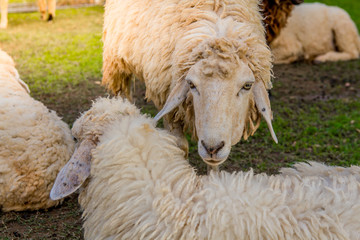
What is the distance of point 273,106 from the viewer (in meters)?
6.18

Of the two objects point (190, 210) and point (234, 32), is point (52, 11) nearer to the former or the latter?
point (234, 32)

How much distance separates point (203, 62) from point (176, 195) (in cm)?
96

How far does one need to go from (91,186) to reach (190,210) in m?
0.62

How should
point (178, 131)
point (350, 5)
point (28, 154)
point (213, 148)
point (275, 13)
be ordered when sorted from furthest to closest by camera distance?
point (350, 5) < point (275, 13) < point (178, 131) < point (28, 154) < point (213, 148)

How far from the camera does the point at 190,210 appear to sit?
7.32 ft

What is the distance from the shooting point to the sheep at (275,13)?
5938 mm

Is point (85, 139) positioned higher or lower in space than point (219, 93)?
lower

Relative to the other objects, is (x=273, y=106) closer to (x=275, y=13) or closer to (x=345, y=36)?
(x=275, y=13)

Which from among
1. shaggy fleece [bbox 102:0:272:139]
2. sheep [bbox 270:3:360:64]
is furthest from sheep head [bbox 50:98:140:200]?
sheep [bbox 270:3:360:64]

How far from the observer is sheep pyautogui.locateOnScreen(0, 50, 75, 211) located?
3.37 meters

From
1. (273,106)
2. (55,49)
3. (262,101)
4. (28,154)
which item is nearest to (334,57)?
(273,106)

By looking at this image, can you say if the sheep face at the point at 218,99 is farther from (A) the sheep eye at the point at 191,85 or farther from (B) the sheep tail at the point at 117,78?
(B) the sheep tail at the point at 117,78

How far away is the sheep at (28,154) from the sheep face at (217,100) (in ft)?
4.19

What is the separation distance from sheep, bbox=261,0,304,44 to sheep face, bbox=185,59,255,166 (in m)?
3.23
